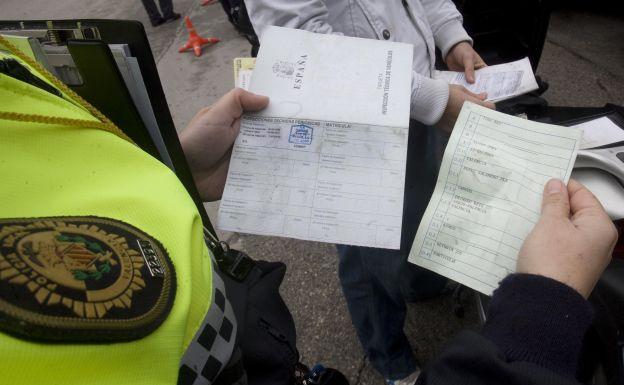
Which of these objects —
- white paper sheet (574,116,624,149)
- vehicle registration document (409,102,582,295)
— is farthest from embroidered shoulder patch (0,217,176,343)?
white paper sheet (574,116,624,149)

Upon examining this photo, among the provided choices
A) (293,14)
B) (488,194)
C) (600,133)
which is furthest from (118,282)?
(600,133)

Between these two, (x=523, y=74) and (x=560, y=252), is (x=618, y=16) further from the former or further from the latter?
(x=560, y=252)

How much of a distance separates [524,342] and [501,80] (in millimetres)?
899

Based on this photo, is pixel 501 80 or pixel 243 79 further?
pixel 501 80

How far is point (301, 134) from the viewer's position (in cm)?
72

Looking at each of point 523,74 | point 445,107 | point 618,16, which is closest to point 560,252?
point 445,107

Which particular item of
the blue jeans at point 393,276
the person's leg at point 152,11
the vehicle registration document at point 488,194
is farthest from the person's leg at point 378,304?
the person's leg at point 152,11

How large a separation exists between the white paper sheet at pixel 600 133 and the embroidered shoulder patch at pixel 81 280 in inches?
38.8

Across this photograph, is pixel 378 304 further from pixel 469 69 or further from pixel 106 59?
pixel 106 59

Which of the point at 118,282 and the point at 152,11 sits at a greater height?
the point at 118,282

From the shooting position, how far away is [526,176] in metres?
0.69

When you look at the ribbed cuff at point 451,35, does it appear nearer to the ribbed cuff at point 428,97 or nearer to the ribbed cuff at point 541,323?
the ribbed cuff at point 428,97

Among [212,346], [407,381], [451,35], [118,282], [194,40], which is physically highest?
[118,282]

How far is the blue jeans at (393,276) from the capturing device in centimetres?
109
